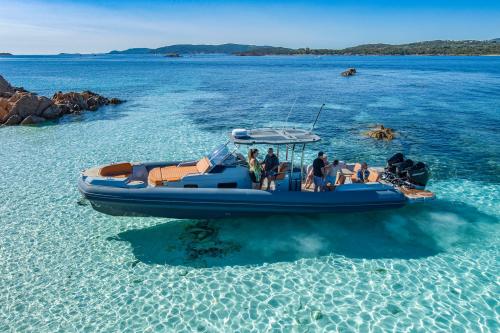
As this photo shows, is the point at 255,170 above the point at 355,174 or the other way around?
above

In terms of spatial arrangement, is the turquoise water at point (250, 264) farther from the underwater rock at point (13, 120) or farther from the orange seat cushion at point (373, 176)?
the underwater rock at point (13, 120)

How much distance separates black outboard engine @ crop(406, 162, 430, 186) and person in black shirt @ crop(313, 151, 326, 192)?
10.6 ft

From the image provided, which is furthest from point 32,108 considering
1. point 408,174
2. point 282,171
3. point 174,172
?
point 408,174

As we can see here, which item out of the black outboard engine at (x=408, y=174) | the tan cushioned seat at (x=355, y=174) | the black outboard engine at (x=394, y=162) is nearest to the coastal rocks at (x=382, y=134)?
the black outboard engine at (x=394, y=162)

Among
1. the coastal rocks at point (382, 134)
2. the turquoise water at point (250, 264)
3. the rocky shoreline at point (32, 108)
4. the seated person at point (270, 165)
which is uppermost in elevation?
the seated person at point (270, 165)

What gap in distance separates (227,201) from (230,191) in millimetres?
310

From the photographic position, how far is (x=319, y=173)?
11336 millimetres

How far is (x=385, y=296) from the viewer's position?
27.3ft

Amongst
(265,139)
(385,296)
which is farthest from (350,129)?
(385,296)

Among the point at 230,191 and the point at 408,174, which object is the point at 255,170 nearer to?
the point at 230,191

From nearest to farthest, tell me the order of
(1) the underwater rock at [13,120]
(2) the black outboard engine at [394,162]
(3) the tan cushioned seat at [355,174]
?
(3) the tan cushioned seat at [355,174], (2) the black outboard engine at [394,162], (1) the underwater rock at [13,120]

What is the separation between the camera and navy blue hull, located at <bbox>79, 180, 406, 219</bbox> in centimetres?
1039

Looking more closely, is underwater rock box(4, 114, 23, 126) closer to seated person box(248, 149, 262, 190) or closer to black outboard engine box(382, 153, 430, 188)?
seated person box(248, 149, 262, 190)

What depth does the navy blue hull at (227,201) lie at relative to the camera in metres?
10.4
